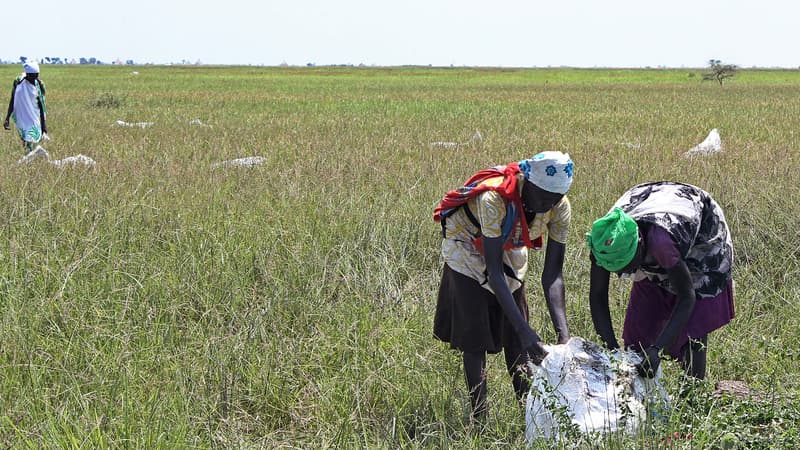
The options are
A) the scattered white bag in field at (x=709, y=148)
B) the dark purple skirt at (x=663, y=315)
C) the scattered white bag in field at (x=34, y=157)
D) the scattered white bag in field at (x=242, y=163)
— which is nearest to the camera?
the dark purple skirt at (x=663, y=315)

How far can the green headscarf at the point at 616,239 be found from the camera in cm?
237

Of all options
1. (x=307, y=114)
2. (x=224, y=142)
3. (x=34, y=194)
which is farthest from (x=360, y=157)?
(x=307, y=114)

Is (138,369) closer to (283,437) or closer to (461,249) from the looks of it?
(283,437)

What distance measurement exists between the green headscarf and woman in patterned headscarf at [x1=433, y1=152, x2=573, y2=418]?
217mm

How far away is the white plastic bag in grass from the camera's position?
238cm

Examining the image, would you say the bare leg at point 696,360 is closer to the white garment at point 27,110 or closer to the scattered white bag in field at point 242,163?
the scattered white bag in field at point 242,163

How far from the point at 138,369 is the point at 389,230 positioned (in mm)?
2303

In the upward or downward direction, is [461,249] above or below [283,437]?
above

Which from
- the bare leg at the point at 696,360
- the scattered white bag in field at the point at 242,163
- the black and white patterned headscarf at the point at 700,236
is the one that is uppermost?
the black and white patterned headscarf at the point at 700,236

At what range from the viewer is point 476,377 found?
296 cm

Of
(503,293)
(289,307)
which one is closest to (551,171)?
(503,293)

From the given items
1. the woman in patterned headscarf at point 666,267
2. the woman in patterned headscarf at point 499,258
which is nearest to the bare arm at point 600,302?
the woman in patterned headscarf at point 666,267

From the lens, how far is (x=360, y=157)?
8.31 metres

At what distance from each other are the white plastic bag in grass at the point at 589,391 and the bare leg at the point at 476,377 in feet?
1.25
